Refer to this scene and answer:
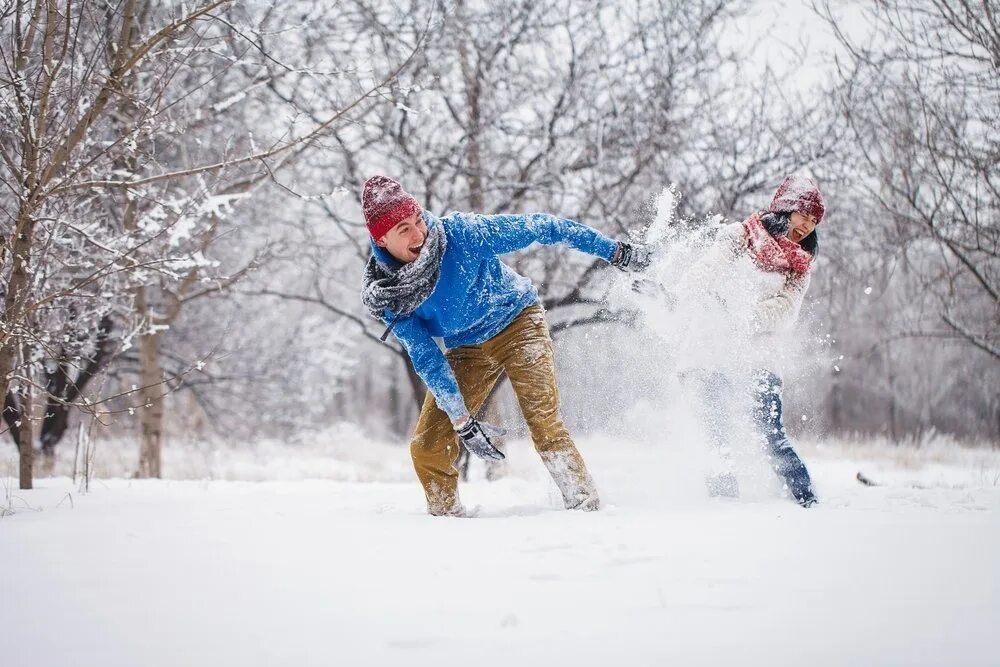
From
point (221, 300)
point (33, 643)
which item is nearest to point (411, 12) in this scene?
point (33, 643)

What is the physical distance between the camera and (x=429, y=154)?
7117 millimetres

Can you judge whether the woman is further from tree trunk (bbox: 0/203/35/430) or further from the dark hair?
tree trunk (bbox: 0/203/35/430)

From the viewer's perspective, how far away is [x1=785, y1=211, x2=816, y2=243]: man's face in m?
3.81

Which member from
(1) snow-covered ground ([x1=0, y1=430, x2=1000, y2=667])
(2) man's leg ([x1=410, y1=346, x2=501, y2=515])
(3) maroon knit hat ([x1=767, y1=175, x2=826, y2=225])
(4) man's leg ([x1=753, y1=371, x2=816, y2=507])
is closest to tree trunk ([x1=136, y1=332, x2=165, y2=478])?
(1) snow-covered ground ([x1=0, y1=430, x2=1000, y2=667])

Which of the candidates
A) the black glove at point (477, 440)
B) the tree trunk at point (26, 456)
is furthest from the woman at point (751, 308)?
the tree trunk at point (26, 456)

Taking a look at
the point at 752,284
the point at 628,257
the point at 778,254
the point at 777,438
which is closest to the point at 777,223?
the point at 778,254

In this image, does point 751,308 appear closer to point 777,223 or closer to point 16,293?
point 777,223

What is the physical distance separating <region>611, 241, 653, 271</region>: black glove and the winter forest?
315 mm

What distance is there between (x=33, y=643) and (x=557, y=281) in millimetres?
5486

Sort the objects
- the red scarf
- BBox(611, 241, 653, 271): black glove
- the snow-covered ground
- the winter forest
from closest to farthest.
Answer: the snow-covered ground, the winter forest, BBox(611, 241, 653, 271): black glove, the red scarf

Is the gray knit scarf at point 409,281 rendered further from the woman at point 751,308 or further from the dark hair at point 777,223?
the dark hair at point 777,223

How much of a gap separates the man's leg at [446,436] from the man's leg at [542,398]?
0.46ft

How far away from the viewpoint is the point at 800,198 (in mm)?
3789

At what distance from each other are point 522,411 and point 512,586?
5.05 feet
